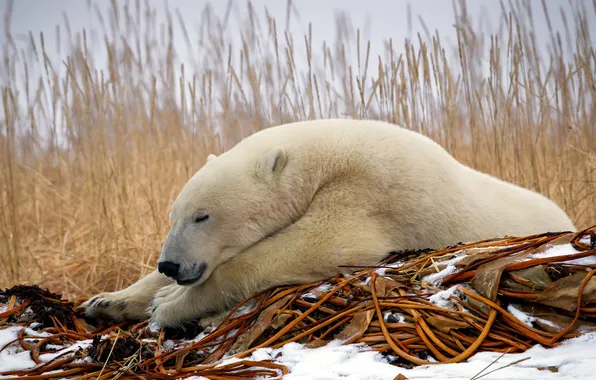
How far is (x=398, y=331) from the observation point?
1806 millimetres

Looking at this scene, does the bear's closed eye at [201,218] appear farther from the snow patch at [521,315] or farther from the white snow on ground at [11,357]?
the snow patch at [521,315]

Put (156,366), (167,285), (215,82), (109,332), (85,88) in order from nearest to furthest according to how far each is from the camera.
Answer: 1. (156,366)
2. (109,332)
3. (167,285)
4. (85,88)
5. (215,82)

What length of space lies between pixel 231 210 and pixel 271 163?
26 centimetres

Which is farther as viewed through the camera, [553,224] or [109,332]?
[553,224]

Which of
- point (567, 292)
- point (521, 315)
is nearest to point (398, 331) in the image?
point (521, 315)

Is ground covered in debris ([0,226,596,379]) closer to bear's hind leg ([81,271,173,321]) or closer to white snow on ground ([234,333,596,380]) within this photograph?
white snow on ground ([234,333,596,380])

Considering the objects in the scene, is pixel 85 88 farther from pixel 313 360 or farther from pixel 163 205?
pixel 313 360

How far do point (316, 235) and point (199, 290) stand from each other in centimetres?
54

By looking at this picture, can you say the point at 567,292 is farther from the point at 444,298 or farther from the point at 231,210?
the point at 231,210

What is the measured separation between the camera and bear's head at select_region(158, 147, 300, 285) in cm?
247

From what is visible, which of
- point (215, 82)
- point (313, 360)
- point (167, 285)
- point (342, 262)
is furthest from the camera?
point (215, 82)

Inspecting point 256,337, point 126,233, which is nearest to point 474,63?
point 126,233

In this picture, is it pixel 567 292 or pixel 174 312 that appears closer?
pixel 567 292

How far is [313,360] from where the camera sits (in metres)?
1.71
